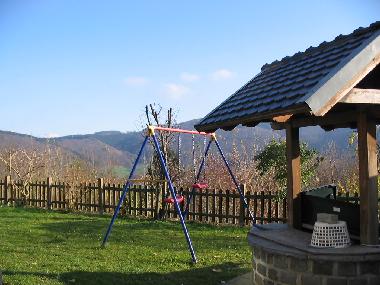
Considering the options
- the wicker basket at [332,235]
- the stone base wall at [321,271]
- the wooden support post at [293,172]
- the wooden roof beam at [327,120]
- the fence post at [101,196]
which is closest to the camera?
the stone base wall at [321,271]

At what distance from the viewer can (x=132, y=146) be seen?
246ft

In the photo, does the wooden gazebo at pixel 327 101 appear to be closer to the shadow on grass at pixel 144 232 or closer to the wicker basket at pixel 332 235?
the wicker basket at pixel 332 235

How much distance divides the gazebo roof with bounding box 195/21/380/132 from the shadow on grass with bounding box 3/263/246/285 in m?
2.40

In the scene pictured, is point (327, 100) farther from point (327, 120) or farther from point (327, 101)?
point (327, 120)

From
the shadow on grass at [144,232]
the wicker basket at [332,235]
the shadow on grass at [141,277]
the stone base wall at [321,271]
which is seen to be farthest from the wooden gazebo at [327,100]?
the shadow on grass at [144,232]

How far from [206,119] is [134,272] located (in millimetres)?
2833

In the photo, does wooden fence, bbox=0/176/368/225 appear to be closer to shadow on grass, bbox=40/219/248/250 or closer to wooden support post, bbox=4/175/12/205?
wooden support post, bbox=4/175/12/205

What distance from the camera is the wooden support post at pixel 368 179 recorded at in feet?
15.2

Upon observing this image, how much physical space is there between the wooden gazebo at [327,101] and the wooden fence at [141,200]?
5716mm

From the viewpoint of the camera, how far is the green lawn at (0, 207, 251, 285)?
700 cm

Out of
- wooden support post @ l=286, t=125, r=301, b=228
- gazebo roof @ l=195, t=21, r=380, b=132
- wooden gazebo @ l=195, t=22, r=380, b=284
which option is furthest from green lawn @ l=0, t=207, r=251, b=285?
gazebo roof @ l=195, t=21, r=380, b=132

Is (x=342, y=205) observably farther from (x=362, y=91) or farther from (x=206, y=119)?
(x=206, y=119)

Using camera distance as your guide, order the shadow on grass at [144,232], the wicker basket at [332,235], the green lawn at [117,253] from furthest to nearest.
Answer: the shadow on grass at [144,232] < the green lawn at [117,253] < the wicker basket at [332,235]

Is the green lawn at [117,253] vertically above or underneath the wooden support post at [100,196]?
underneath
